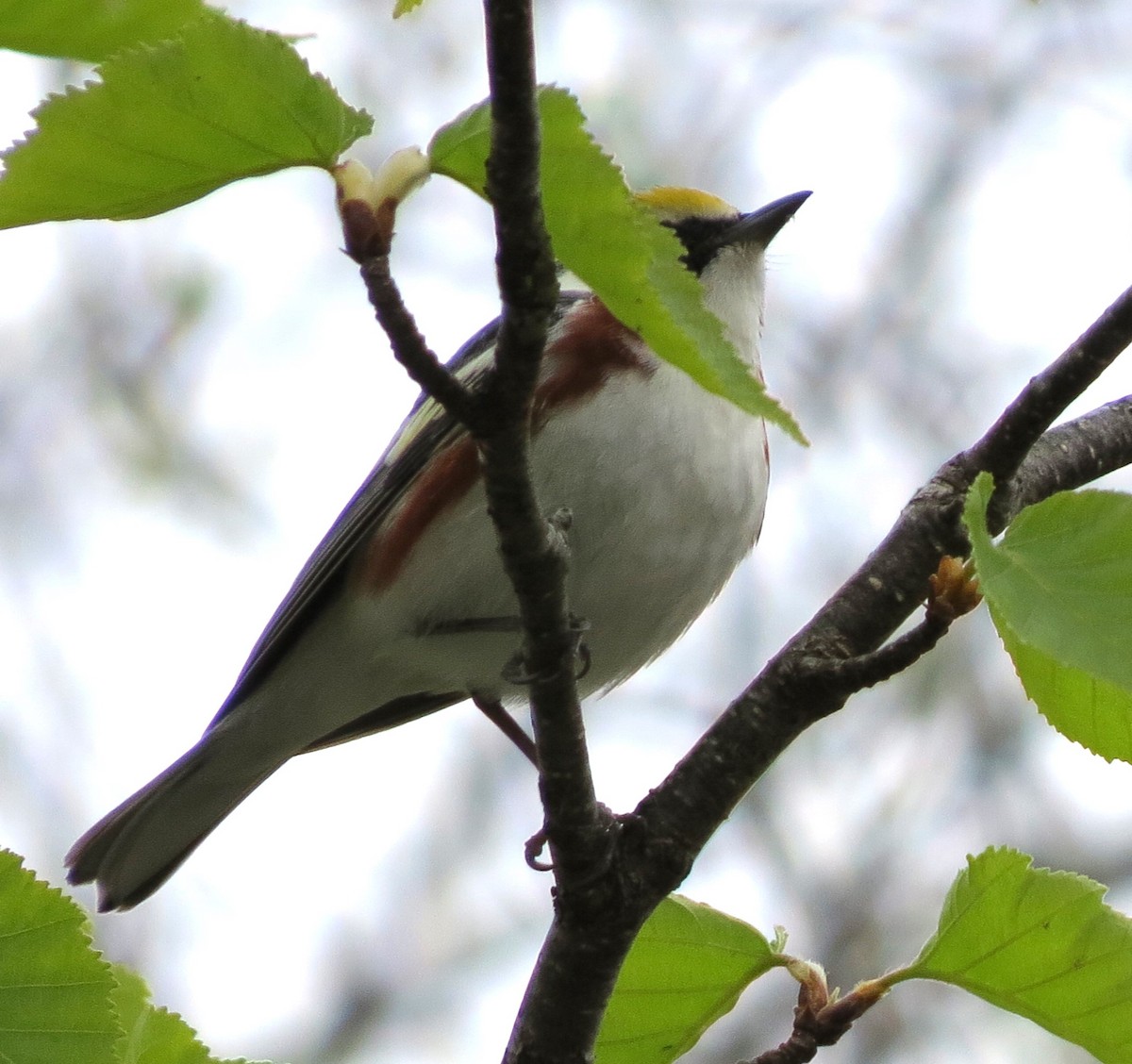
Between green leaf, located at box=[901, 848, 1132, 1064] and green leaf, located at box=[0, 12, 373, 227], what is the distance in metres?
1.33

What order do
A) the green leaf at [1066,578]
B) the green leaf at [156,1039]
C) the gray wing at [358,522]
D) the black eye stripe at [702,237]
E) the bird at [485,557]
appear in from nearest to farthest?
the green leaf at [1066,578] < the green leaf at [156,1039] < the bird at [485,557] < the gray wing at [358,522] < the black eye stripe at [702,237]

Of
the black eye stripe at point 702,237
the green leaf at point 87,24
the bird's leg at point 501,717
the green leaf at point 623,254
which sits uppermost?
the black eye stripe at point 702,237

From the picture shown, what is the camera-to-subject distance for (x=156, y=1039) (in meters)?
1.87

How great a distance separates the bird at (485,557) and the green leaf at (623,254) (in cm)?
145

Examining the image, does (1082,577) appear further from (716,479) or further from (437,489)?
(437,489)

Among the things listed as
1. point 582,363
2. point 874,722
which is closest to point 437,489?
point 582,363

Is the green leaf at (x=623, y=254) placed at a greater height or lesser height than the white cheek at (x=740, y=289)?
lesser

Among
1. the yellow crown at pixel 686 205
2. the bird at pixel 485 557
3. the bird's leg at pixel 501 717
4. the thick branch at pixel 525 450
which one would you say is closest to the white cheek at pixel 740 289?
the bird at pixel 485 557

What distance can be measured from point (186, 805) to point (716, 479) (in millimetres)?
1888

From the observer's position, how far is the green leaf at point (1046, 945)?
202 cm

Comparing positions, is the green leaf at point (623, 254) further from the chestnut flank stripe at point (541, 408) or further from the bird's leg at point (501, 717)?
the bird's leg at point (501, 717)

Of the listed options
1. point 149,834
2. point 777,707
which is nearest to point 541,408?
point 777,707

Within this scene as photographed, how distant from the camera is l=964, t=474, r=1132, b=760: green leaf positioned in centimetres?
146

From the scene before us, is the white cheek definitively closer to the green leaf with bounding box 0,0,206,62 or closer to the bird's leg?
the bird's leg
